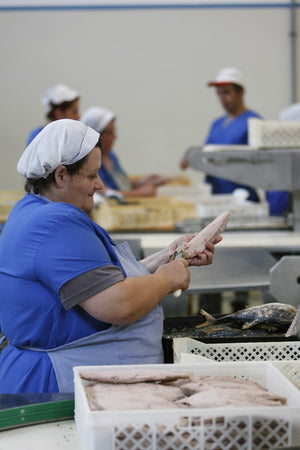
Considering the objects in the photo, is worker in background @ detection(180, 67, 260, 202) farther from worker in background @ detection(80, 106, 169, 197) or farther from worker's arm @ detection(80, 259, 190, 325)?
worker's arm @ detection(80, 259, 190, 325)

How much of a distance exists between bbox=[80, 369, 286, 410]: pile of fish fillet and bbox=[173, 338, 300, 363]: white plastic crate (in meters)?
0.35

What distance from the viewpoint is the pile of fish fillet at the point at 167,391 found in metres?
1.44

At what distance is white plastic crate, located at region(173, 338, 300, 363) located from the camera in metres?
2.00

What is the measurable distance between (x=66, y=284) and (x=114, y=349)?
25 cm

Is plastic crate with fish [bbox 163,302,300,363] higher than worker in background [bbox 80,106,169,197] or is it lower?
lower

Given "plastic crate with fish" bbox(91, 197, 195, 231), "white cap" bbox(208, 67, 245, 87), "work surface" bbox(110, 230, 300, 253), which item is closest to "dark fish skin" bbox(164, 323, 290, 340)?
"work surface" bbox(110, 230, 300, 253)

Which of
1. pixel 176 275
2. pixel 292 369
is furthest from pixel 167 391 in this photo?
pixel 176 275

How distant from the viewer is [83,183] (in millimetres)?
2201

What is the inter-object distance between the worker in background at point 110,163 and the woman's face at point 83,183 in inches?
115

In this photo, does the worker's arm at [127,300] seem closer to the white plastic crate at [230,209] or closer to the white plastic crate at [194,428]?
the white plastic crate at [194,428]

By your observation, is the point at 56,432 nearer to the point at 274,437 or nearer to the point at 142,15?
the point at 274,437

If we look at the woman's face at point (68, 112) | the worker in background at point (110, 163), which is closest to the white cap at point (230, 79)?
the worker in background at point (110, 163)

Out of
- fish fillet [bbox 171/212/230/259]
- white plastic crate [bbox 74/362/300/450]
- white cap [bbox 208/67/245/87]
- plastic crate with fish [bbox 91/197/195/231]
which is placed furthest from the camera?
white cap [bbox 208/67/245/87]

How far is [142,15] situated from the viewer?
8.29m
